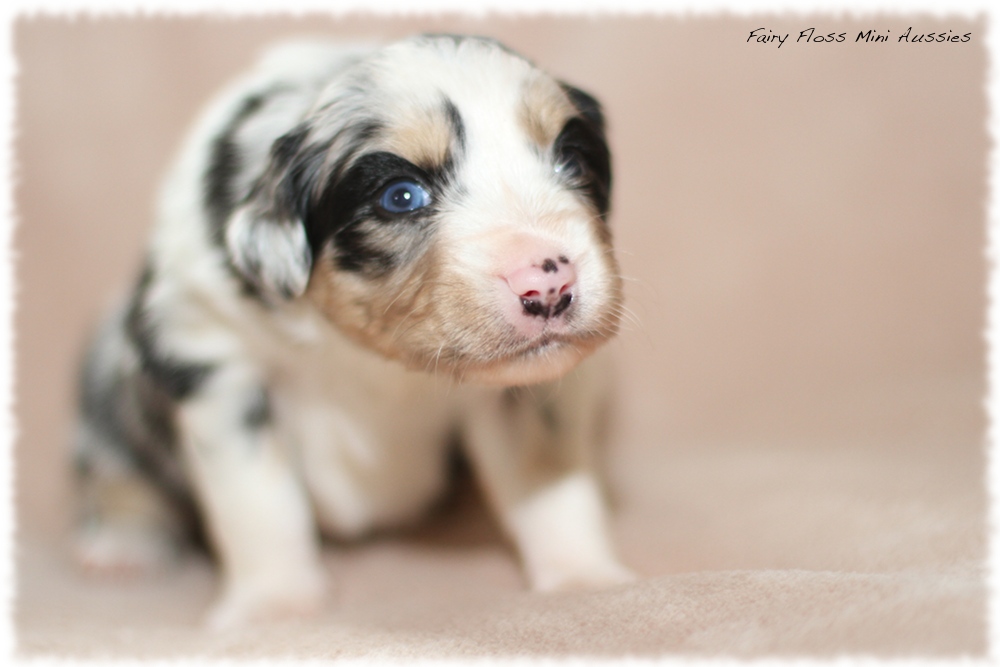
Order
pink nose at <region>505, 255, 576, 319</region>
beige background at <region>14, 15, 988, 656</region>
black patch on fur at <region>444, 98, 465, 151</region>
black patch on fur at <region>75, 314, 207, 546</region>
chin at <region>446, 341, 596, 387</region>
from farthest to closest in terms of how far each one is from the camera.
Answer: beige background at <region>14, 15, 988, 656</region> < black patch on fur at <region>75, 314, 207, 546</region> < black patch on fur at <region>444, 98, 465, 151</region> < chin at <region>446, 341, 596, 387</region> < pink nose at <region>505, 255, 576, 319</region>

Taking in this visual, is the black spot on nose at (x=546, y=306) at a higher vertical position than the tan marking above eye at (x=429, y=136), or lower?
lower

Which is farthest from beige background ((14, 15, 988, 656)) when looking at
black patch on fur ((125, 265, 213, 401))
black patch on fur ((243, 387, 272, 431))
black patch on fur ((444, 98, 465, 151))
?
black patch on fur ((444, 98, 465, 151))

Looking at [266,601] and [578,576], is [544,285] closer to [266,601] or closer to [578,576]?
[578,576]

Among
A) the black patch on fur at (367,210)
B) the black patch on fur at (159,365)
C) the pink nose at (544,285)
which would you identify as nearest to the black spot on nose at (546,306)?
the pink nose at (544,285)

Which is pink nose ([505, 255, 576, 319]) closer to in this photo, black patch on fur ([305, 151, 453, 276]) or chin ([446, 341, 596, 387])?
chin ([446, 341, 596, 387])

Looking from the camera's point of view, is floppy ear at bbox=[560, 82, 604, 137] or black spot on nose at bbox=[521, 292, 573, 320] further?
floppy ear at bbox=[560, 82, 604, 137]

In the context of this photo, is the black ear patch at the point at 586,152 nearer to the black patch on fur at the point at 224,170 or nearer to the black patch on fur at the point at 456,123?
the black patch on fur at the point at 456,123

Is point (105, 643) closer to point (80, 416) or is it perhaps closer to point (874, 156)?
point (80, 416)

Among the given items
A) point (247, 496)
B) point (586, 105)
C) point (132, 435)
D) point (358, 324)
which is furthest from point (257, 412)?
point (586, 105)
